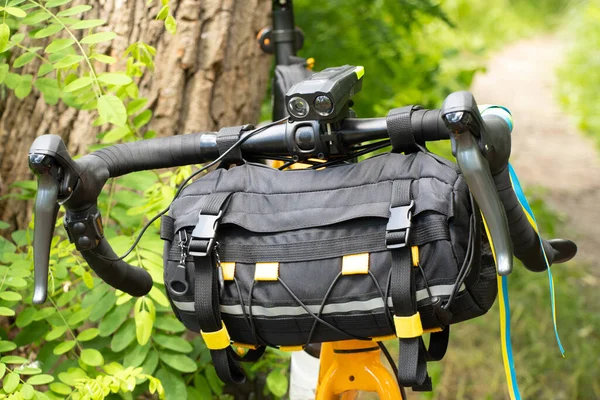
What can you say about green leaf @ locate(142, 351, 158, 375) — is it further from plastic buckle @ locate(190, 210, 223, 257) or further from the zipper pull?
plastic buckle @ locate(190, 210, 223, 257)

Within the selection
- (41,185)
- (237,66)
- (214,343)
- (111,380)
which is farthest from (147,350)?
(237,66)

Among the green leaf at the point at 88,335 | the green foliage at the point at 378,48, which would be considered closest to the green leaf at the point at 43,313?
the green leaf at the point at 88,335

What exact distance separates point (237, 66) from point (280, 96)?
0.46 metres

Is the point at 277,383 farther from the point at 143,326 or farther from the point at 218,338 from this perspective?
the point at 218,338

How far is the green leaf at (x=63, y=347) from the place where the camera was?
7.07 feet

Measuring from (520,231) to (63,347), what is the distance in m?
1.38

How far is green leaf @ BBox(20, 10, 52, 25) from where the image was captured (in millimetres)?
2090

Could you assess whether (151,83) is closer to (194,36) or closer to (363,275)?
(194,36)

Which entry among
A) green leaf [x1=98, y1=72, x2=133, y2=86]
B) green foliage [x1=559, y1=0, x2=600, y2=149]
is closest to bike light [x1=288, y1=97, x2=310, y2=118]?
green leaf [x1=98, y1=72, x2=133, y2=86]

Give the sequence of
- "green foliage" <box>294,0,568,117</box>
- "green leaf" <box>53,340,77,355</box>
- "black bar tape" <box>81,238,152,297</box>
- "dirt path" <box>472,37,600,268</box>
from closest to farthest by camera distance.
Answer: "black bar tape" <box>81,238,152,297</box> < "green leaf" <box>53,340,77,355</box> < "green foliage" <box>294,0,568,117</box> < "dirt path" <box>472,37,600,268</box>

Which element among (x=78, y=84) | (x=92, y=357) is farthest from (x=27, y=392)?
(x=78, y=84)

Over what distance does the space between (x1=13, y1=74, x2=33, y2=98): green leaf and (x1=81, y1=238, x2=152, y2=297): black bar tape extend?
951 millimetres

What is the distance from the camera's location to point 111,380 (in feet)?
6.46

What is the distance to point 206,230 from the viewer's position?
145cm
